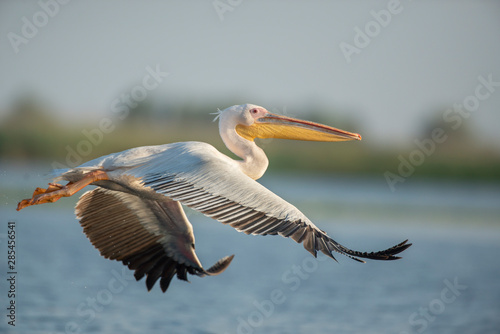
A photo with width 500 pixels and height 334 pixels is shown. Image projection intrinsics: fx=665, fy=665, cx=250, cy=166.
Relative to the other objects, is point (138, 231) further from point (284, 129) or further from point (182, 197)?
point (284, 129)

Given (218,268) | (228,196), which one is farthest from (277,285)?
(228,196)

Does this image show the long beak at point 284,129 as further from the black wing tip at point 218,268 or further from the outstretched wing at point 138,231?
the black wing tip at point 218,268

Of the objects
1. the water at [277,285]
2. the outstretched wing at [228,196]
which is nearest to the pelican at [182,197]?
the outstretched wing at [228,196]

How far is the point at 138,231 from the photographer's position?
688cm

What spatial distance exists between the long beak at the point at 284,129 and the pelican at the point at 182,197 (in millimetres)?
10

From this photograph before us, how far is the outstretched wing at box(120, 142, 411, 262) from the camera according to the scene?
17.1ft

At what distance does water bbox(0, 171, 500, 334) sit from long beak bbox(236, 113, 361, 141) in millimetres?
2849

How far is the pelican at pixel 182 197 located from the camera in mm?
5316

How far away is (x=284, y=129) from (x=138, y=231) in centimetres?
184

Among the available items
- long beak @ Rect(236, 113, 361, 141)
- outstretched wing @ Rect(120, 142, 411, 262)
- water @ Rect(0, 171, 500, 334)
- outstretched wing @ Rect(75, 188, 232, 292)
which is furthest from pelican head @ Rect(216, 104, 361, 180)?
water @ Rect(0, 171, 500, 334)

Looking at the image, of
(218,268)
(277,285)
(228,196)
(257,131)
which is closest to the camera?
(228,196)

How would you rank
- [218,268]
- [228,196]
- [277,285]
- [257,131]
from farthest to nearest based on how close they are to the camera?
[277,285]
[257,131]
[218,268]
[228,196]

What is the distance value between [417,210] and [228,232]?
7.37 meters

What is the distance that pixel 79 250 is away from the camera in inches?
524
